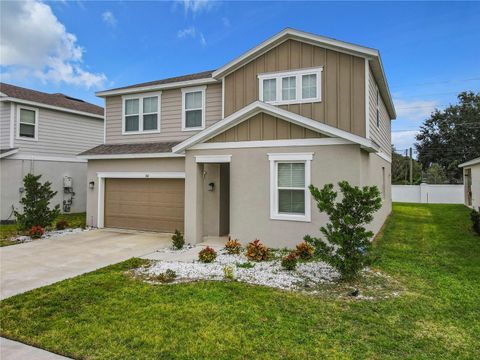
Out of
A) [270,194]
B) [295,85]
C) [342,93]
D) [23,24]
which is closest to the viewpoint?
[270,194]

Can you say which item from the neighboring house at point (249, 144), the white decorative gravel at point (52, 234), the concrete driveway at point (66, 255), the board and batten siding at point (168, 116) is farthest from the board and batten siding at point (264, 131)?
the white decorative gravel at point (52, 234)

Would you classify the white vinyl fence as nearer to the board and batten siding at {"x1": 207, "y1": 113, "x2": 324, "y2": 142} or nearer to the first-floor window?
the first-floor window

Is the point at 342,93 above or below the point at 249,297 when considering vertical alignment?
above

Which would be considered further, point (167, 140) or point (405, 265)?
point (167, 140)

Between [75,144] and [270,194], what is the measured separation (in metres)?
12.9

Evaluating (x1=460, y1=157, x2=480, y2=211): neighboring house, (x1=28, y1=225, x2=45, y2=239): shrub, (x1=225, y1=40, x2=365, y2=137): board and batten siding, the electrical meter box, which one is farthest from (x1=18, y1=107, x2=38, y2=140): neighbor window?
(x1=460, y1=157, x2=480, y2=211): neighboring house

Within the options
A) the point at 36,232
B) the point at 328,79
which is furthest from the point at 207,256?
the point at 36,232

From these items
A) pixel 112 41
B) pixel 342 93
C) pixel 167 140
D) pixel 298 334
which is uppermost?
pixel 112 41

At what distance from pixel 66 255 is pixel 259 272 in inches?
208

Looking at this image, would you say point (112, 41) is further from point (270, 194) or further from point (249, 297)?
point (249, 297)

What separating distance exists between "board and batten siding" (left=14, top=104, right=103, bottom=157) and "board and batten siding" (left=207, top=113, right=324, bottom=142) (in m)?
10.8

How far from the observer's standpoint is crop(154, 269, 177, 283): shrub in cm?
628

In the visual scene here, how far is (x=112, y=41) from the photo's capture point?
1717 cm

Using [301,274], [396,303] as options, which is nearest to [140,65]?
[301,274]
